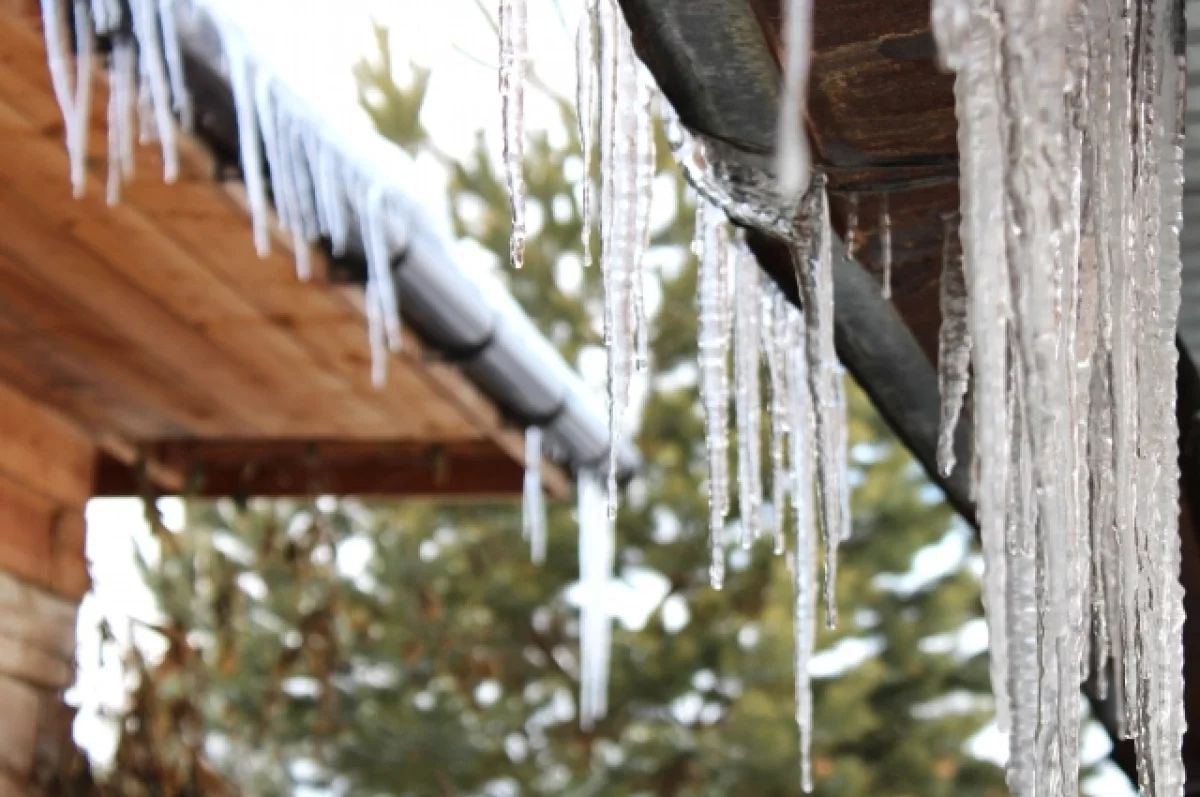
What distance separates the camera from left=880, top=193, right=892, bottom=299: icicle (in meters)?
1.56

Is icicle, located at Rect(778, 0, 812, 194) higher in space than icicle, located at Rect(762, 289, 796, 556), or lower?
higher

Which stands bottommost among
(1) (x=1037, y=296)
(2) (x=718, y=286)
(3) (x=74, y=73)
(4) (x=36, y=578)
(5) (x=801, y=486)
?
(4) (x=36, y=578)

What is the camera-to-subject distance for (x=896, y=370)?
1.83 metres

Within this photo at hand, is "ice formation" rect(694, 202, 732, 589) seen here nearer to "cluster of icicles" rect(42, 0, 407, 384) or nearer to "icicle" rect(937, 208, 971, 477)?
"icicle" rect(937, 208, 971, 477)

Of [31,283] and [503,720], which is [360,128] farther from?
[503,720]

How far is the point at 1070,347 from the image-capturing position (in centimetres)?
124

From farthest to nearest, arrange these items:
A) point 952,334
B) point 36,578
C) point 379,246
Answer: point 36,578 → point 379,246 → point 952,334

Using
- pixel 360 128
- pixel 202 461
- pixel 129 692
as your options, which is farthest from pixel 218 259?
pixel 129 692

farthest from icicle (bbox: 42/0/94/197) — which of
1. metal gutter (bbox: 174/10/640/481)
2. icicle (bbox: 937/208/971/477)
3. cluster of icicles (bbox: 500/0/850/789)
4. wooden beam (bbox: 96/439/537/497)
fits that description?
wooden beam (bbox: 96/439/537/497)

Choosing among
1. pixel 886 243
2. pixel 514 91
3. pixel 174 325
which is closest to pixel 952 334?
pixel 886 243

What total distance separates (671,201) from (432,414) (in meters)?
5.26

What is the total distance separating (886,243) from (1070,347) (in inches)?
16.4

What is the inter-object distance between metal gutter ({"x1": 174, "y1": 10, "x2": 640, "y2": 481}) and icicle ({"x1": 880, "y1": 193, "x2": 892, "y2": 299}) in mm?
775

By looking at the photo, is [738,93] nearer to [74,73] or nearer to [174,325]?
[74,73]
